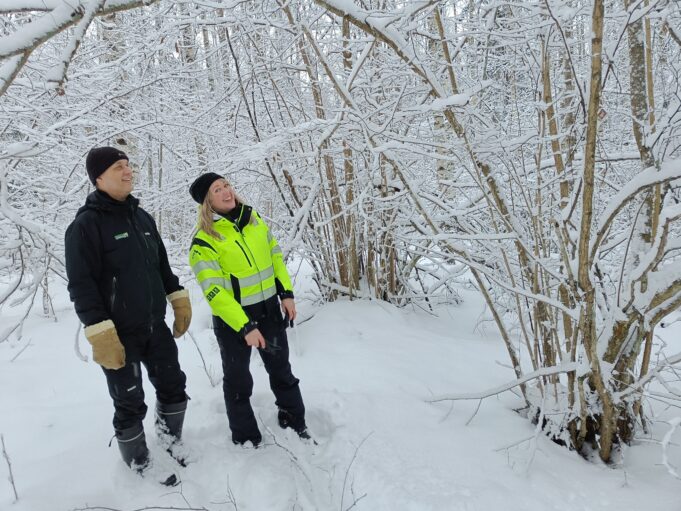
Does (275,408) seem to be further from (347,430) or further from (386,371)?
(386,371)

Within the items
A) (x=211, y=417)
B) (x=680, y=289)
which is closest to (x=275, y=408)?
(x=211, y=417)

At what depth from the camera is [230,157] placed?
317 centimetres

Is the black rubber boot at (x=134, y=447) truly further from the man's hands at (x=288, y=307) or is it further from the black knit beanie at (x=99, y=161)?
the black knit beanie at (x=99, y=161)

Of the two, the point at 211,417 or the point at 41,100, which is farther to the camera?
the point at 41,100

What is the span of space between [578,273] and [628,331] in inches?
21.9

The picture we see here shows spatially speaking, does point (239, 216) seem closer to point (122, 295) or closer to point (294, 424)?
point (122, 295)

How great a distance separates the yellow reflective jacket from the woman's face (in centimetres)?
6

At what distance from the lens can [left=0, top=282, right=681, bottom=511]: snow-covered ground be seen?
1.95 m

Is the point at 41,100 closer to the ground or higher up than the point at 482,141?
higher up

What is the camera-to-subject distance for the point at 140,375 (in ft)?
7.30

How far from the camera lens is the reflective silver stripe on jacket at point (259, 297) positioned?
2.35 meters

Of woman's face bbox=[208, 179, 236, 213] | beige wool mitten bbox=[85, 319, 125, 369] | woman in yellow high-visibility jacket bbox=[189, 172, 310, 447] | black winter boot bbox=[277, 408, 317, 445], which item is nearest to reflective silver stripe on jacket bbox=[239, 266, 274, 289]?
woman in yellow high-visibility jacket bbox=[189, 172, 310, 447]

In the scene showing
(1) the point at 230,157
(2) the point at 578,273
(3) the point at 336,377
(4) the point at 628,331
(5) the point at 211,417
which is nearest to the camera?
(2) the point at 578,273

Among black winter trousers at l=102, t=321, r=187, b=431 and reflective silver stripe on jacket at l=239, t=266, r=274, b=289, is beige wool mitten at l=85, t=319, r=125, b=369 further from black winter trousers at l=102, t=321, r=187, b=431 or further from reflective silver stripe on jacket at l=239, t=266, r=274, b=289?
reflective silver stripe on jacket at l=239, t=266, r=274, b=289
